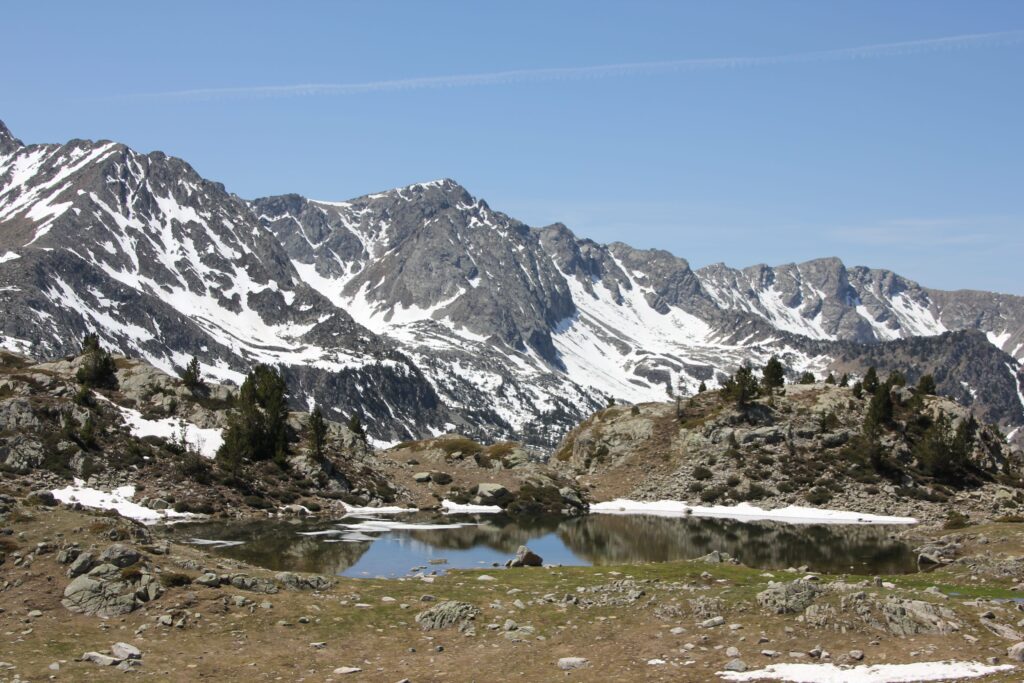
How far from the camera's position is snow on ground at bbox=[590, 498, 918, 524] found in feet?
354

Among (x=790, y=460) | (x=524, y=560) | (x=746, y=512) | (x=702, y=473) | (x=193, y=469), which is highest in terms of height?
(x=193, y=469)

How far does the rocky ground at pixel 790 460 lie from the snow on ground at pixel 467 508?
18683mm

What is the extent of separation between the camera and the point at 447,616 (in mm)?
35562

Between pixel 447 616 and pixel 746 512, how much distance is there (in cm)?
8707

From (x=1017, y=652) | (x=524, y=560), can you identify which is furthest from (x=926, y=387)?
(x=1017, y=652)

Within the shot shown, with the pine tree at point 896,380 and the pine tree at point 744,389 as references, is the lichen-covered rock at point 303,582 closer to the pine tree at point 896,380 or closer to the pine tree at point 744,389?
the pine tree at point 744,389

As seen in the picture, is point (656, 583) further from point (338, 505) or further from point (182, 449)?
point (182, 449)

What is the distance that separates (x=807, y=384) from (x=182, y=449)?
311 ft

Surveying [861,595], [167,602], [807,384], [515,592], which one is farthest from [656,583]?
[807,384]

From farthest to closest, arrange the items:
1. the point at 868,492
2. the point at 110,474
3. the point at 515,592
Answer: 1. the point at 868,492
2. the point at 110,474
3. the point at 515,592

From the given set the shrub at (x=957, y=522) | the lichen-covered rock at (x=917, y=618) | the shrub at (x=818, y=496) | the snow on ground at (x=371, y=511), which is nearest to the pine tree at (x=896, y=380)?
the shrub at (x=818, y=496)

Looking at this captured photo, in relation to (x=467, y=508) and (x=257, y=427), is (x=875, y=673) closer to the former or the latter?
(x=467, y=508)

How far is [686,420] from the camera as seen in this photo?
5472 inches

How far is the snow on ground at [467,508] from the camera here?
370ft
